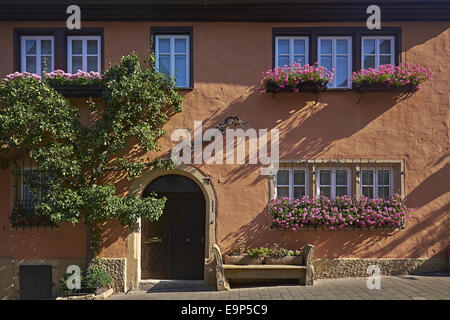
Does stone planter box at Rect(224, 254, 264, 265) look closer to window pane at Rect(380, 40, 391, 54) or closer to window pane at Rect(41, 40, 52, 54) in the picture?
window pane at Rect(380, 40, 391, 54)

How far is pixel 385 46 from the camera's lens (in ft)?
24.3

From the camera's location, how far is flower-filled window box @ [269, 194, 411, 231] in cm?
682

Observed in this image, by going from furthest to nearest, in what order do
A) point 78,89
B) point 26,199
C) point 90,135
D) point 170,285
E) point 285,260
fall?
point 26,199 → point 170,285 → point 78,89 → point 285,260 → point 90,135

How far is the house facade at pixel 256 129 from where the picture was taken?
7012 mm

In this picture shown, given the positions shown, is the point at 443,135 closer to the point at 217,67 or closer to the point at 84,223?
the point at 217,67

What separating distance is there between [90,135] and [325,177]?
485 cm

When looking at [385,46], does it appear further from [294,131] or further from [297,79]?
[294,131]

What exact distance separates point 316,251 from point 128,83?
5.02m

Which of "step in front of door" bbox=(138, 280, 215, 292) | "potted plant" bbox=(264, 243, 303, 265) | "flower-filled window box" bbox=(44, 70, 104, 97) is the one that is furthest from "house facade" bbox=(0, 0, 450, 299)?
"flower-filled window box" bbox=(44, 70, 104, 97)

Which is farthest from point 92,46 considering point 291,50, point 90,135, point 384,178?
point 384,178

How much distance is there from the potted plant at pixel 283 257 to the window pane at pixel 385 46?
4734 millimetres

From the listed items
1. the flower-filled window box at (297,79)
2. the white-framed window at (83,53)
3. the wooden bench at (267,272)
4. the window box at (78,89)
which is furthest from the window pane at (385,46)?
the white-framed window at (83,53)

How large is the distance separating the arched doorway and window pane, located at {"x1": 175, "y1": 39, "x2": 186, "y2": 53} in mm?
2768

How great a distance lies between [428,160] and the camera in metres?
7.14
